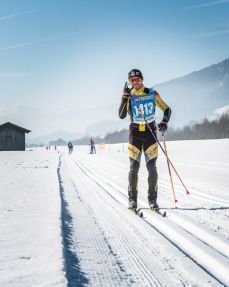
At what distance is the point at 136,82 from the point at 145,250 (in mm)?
3072

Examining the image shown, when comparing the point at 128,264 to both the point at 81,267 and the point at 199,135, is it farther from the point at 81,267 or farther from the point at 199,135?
the point at 199,135

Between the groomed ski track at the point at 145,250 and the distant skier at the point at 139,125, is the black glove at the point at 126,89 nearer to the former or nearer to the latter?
the distant skier at the point at 139,125

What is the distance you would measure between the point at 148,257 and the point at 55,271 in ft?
2.81

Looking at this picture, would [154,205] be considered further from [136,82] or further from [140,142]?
[136,82]

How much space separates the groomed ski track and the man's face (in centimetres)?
198

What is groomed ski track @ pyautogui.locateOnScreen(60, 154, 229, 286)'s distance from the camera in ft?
7.78

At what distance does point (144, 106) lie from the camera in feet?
18.1

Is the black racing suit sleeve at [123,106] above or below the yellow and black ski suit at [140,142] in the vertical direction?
above

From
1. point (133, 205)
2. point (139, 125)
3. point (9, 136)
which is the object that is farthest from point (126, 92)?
point (9, 136)

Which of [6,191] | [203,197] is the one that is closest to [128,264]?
[203,197]

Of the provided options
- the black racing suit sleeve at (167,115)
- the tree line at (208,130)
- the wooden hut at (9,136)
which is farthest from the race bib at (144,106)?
the tree line at (208,130)

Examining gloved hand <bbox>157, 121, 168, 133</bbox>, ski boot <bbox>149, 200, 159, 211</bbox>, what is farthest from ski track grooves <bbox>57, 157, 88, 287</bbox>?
gloved hand <bbox>157, 121, 168, 133</bbox>

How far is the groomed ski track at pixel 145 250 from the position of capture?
7.78 feet

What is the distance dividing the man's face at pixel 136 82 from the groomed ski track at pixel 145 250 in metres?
1.98
